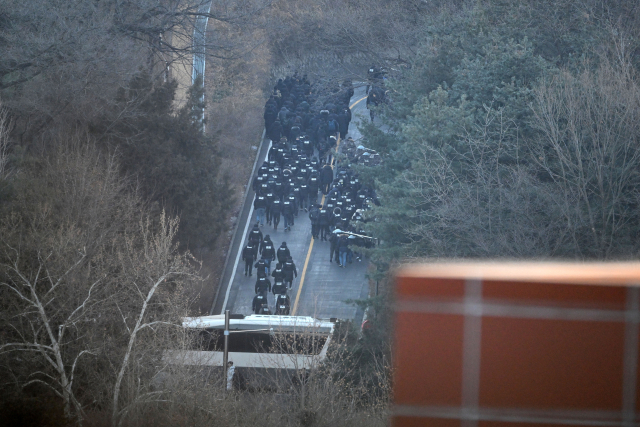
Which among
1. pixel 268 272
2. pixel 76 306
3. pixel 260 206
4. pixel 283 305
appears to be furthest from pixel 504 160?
pixel 76 306

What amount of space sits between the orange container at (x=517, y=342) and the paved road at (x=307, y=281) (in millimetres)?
24437

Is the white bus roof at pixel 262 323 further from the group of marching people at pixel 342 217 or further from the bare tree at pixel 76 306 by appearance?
the group of marching people at pixel 342 217

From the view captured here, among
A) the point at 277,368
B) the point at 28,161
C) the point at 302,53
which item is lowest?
the point at 277,368

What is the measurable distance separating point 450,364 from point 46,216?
19864 millimetres

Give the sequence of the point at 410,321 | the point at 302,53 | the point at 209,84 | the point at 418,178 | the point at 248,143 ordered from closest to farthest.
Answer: the point at 410,321 → the point at 418,178 → the point at 248,143 → the point at 209,84 → the point at 302,53

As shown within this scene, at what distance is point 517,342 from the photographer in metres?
2.10

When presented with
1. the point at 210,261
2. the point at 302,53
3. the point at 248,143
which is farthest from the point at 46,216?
the point at 302,53

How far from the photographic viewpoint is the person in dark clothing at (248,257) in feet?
92.7

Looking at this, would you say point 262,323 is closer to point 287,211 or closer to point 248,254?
point 248,254

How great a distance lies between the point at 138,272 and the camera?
738 inches

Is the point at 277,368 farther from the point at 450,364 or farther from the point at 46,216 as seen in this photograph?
the point at 450,364

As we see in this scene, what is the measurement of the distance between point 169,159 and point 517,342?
27147mm

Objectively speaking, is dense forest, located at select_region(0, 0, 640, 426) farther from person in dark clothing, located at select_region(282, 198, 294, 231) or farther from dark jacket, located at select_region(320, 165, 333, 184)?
dark jacket, located at select_region(320, 165, 333, 184)

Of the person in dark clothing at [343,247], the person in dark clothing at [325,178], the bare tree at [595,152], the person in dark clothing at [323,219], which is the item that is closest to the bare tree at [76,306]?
the person in dark clothing at [343,247]
